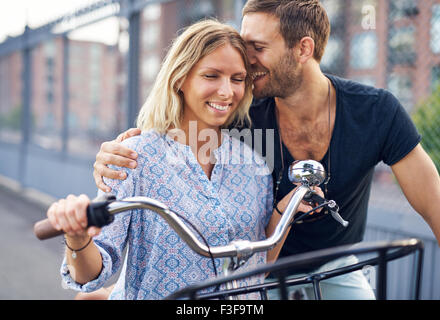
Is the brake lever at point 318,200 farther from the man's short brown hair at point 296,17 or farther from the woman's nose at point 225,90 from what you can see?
the man's short brown hair at point 296,17

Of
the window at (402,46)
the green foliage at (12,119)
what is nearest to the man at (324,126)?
the window at (402,46)

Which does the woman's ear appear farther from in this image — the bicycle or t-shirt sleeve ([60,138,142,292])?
the bicycle

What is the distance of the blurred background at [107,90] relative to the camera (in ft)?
12.2

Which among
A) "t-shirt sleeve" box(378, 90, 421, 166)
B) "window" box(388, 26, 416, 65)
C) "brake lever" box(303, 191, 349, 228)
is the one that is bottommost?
"brake lever" box(303, 191, 349, 228)

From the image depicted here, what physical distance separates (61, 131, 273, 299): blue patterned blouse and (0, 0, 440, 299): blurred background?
1.31 meters

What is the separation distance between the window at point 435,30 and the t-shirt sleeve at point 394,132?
7.73ft

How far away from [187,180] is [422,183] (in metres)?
1.00

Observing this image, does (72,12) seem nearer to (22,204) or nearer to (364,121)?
(22,204)

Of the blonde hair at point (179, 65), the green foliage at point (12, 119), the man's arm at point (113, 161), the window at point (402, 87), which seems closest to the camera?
the man's arm at point (113, 161)

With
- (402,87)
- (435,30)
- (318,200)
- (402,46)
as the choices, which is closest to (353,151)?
(318,200)

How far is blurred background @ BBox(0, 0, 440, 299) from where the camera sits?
3.72 m

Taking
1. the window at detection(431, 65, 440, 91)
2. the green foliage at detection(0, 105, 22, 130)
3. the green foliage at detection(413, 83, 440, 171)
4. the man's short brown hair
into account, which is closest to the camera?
the man's short brown hair

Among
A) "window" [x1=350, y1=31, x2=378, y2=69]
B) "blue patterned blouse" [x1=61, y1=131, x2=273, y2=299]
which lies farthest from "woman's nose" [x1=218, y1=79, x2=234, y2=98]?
"window" [x1=350, y1=31, x2=378, y2=69]
